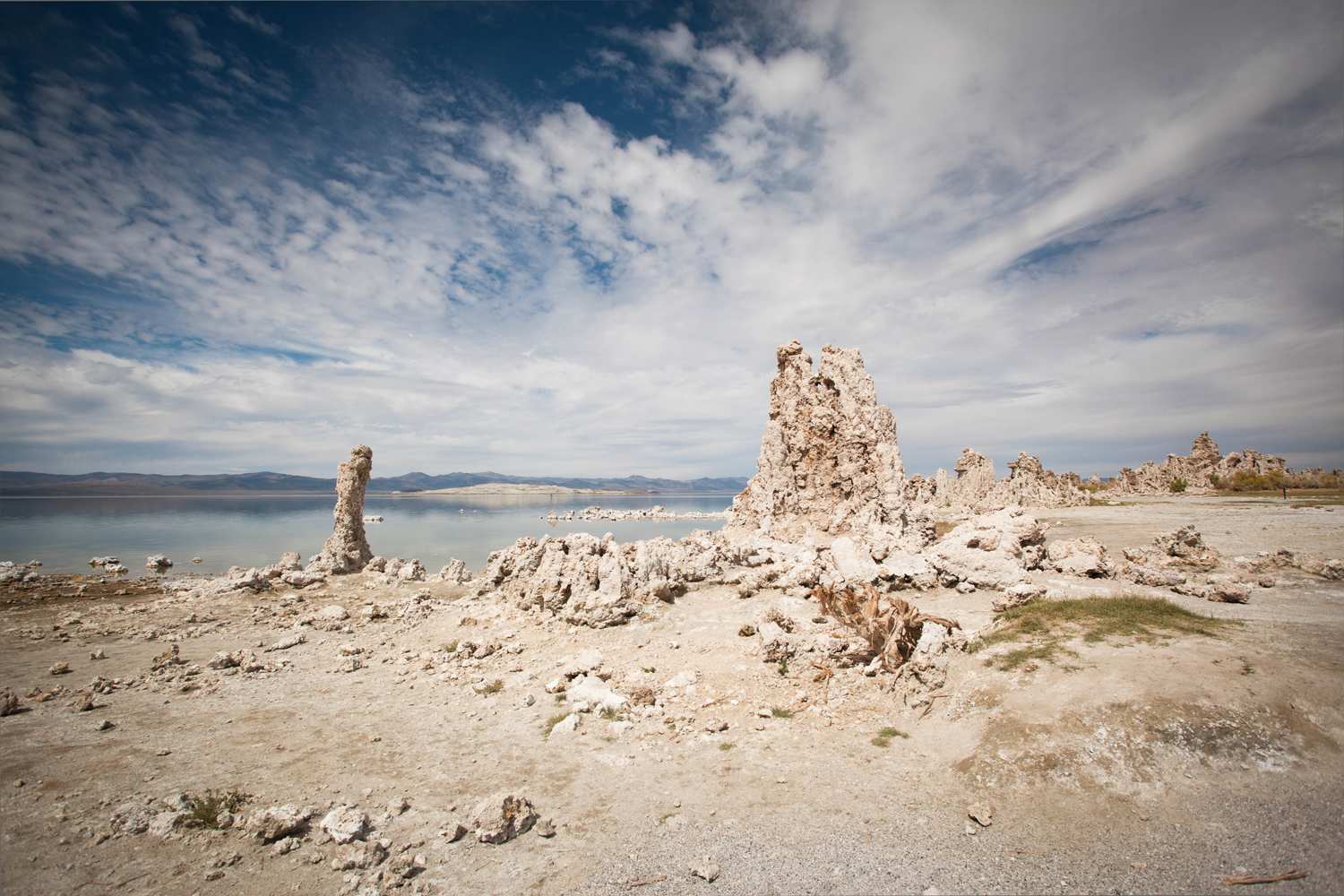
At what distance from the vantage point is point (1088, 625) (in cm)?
820

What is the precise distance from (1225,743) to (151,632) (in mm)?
20628

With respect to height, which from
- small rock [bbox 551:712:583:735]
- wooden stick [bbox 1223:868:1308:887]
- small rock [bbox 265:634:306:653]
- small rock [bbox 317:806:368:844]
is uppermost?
wooden stick [bbox 1223:868:1308:887]

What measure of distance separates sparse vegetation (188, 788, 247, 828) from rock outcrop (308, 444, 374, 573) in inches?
691

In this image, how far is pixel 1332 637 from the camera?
701 cm

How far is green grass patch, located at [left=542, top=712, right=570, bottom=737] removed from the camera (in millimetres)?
7688

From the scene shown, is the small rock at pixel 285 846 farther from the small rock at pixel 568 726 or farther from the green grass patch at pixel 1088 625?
the green grass patch at pixel 1088 625

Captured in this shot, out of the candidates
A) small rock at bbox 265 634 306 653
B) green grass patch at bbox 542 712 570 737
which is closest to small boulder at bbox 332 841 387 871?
green grass patch at bbox 542 712 570 737

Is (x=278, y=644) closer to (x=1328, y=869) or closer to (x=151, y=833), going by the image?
(x=151, y=833)

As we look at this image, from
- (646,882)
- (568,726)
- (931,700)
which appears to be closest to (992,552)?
(931,700)

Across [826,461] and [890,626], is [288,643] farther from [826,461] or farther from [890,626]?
[826,461]

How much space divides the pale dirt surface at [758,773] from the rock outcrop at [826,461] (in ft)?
32.7

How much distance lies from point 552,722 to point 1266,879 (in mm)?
7727

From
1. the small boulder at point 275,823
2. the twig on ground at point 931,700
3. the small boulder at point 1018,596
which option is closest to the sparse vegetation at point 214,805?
the small boulder at point 275,823

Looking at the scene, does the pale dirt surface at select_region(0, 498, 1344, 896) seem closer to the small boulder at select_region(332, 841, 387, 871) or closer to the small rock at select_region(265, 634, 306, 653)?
the small boulder at select_region(332, 841, 387, 871)
